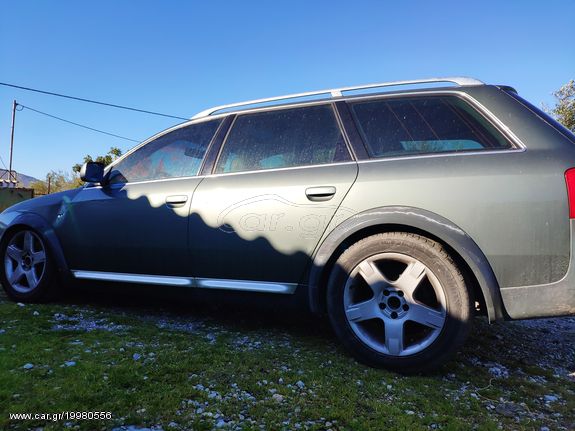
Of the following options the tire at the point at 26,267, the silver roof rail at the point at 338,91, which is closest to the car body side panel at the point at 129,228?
the tire at the point at 26,267

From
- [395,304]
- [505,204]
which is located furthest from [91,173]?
[505,204]

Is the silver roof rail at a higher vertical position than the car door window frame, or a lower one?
higher

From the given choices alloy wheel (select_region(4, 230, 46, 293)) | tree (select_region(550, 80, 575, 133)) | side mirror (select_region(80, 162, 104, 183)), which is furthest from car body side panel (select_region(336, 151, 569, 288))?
tree (select_region(550, 80, 575, 133))

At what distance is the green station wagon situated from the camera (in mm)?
2189

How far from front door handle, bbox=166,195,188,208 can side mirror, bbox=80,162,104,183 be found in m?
0.86

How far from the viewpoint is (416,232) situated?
241 cm

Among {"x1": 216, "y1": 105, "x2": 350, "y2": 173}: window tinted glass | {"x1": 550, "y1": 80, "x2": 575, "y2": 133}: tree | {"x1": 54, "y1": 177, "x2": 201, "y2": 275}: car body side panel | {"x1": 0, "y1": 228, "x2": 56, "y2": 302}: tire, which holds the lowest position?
{"x1": 0, "y1": 228, "x2": 56, "y2": 302}: tire

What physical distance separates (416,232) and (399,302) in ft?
1.43

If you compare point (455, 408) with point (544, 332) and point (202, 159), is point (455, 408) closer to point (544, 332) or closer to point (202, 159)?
point (544, 332)

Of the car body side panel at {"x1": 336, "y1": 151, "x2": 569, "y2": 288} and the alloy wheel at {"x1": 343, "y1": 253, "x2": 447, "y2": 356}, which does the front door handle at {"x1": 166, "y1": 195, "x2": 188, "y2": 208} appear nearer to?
the alloy wheel at {"x1": 343, "y1": 253, "x2": 447, "y2": 356}

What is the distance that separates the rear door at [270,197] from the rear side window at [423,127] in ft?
0.74

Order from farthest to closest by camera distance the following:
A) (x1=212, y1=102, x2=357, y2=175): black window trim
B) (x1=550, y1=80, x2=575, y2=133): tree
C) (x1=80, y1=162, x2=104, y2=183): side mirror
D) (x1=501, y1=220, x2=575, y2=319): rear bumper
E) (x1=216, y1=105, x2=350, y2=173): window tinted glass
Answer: (x1=550, y1=80, x2=575, y2=133): tree < (x1=80, y1=162, x2=104, y2=183): side mirror < (x1=216, y1=105, x2=350, y2=173): window tinted glass < (x1=212, y1=102, x2=357, y2=175): black window trim < (x1=501, y1=220, x2=575, y2=319): rear bumper

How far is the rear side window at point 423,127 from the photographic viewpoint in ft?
7.90

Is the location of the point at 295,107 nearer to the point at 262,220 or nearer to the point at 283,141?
the point at 283,141
